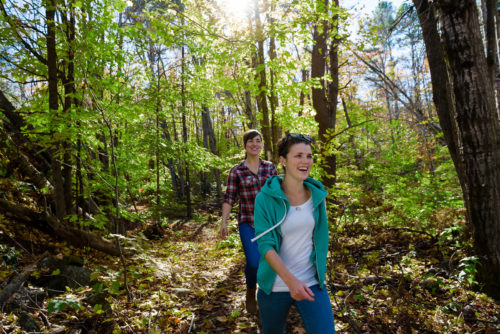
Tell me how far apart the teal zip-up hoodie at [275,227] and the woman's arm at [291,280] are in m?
0.07

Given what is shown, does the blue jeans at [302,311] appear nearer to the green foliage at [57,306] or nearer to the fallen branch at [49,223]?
the green foliage at [57,306]

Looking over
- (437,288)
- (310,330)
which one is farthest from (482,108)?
(310,330)

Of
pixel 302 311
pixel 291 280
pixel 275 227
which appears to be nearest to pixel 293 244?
pixel 275 227

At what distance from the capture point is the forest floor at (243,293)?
128 inches

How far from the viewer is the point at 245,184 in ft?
12.7

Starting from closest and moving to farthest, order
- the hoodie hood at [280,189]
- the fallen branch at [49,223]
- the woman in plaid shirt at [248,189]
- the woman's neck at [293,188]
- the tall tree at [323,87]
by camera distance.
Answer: the hoodie hood at [280,189]
the woman's neck at [293,188]
the woman in plaid shirt at [248,189]
the fallen branch at [49,223]
the tall tree at [323,87]

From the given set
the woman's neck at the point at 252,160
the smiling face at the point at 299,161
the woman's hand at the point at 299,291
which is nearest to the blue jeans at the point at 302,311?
the woman's hand at the point at 299,291

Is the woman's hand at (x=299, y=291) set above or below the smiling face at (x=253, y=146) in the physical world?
below

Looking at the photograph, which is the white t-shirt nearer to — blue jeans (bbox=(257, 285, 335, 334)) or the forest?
blue jeans (bbox=(257, 285, 335, 334))

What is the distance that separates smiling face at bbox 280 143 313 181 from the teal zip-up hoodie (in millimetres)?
147

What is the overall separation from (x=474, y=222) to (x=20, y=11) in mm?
7410

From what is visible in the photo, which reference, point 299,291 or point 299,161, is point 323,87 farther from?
point 299,291

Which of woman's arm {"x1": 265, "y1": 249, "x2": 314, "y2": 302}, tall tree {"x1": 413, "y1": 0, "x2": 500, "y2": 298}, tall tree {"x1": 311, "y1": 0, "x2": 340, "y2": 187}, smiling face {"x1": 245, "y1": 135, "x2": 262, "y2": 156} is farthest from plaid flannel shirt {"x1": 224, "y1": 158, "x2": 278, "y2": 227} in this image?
tall tree {"x1": 311, "y1": 0, "x2": 340, "y2": 187}

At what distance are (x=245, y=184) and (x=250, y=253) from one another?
0.90 metres
